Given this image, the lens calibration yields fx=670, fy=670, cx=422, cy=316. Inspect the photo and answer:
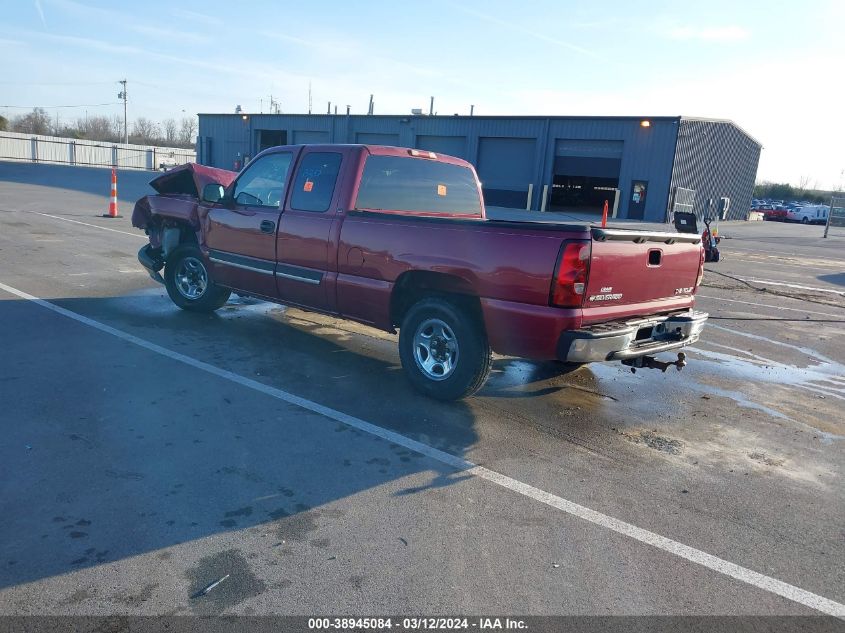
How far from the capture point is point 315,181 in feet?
20.7

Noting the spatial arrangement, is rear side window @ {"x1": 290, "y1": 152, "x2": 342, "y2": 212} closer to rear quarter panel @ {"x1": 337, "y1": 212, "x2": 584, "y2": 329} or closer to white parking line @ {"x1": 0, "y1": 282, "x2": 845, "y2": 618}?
rear quarter panel @ {"x1": 337, "y1": 212, "x2": 584, "y2": 329}

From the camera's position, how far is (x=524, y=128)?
3331 cm

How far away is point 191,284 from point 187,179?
4.67 ft

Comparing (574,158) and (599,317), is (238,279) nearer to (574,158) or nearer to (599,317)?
(599,317)

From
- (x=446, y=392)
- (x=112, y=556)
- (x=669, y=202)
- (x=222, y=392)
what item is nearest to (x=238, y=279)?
(x=222, y=392)

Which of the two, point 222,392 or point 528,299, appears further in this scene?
point 222,392

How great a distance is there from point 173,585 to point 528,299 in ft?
9.40

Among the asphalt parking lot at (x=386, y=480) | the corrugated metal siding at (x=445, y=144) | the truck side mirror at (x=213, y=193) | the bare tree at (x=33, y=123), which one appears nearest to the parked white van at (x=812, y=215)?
the corrugated metal siding at (x=445, y=144)

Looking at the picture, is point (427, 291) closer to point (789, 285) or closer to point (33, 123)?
point (789, 285)

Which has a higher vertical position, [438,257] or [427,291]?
[438,257]

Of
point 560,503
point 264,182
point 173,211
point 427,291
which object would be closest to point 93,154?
point 173,211

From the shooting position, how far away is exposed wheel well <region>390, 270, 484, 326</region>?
5.16 metres

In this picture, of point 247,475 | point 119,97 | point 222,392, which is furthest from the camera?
point 119,97

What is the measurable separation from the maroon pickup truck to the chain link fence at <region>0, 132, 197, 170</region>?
58.6 m
